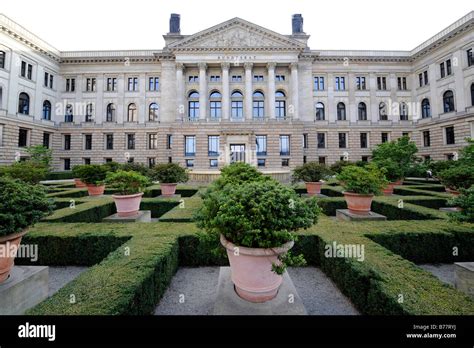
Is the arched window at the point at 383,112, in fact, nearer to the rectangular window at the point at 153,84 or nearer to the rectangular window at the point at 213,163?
the rectangular window at the point at 213,163

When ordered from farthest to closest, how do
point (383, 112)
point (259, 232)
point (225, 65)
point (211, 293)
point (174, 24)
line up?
point (174, 24), point (383, 112), point (225, 65), point (211, 293), point (259, 232)

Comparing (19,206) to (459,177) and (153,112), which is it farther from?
(153,112)

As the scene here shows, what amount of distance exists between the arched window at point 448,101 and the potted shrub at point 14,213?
42.2m

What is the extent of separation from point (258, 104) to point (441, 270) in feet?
110

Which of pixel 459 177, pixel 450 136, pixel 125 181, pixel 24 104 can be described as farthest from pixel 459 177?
pixel 24 104

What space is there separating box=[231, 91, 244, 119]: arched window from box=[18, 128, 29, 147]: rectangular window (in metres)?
28.2

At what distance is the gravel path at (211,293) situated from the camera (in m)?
3.88

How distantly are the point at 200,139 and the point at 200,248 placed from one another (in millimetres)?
28447

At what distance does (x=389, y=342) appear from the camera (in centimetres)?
258

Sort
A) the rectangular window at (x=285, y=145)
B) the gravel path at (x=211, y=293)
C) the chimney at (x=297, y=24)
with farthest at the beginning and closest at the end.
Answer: the chimney at (x=297, y=24) → the rectangular window at (x=285, y=145) → the gravel path at (x=211, y=293)

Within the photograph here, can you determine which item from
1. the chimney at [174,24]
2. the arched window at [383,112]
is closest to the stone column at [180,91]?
the chimney at [174,24]

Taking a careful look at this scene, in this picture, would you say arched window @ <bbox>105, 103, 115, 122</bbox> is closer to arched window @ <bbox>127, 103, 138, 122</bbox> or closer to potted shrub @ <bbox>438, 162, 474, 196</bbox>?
arched window @ <bbox>127, 103, 138, 122</bbox>

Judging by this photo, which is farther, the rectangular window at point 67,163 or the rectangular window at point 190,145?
the rectangular window at point 67,163

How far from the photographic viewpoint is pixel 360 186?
28.2ft
